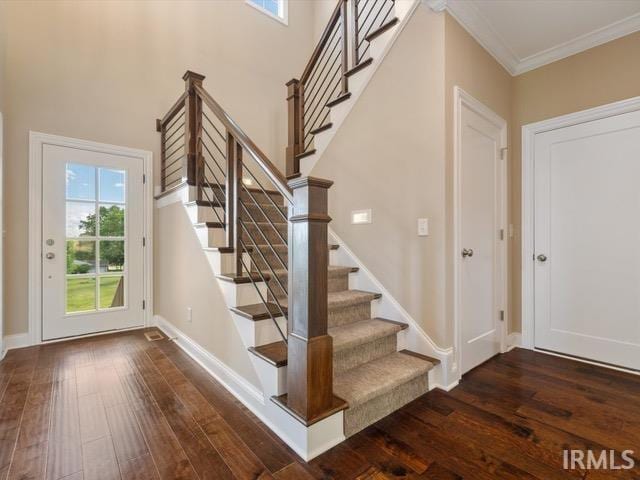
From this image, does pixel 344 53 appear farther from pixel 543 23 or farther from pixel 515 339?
pixel 515 339

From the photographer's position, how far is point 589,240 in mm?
2662

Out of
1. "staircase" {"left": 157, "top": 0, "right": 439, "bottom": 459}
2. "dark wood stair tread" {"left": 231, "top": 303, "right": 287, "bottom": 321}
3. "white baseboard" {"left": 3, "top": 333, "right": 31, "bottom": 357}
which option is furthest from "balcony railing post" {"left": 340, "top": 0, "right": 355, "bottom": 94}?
"white baseboard" {"left": 3, "top": 333, "right": 31, "bottom": 357}

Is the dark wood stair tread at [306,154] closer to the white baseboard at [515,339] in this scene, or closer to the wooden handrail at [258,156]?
the wooden handrail at [258,156]

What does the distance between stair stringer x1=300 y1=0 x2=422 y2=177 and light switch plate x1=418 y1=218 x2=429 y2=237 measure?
1255mm

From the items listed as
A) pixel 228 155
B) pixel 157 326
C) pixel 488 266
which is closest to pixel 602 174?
pixel 488 266

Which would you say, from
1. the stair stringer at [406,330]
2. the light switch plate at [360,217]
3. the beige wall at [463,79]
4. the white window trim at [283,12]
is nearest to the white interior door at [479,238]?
the beige wall at [463,79]

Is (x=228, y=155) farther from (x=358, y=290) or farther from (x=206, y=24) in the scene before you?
(x=206, y=24)

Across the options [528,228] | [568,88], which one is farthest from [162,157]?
[568,88]

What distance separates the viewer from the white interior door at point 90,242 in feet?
10.2

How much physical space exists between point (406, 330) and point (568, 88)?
2520 millimetres

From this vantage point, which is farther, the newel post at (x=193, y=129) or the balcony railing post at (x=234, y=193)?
the newel post at (x=193, y=129)

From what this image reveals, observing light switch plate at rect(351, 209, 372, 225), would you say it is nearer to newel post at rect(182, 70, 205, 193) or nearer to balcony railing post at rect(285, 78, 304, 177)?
balcony railing post at rect(285, 78, 304, 177)

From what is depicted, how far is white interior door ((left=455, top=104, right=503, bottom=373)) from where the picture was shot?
239 cm

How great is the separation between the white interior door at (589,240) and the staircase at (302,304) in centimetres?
151
